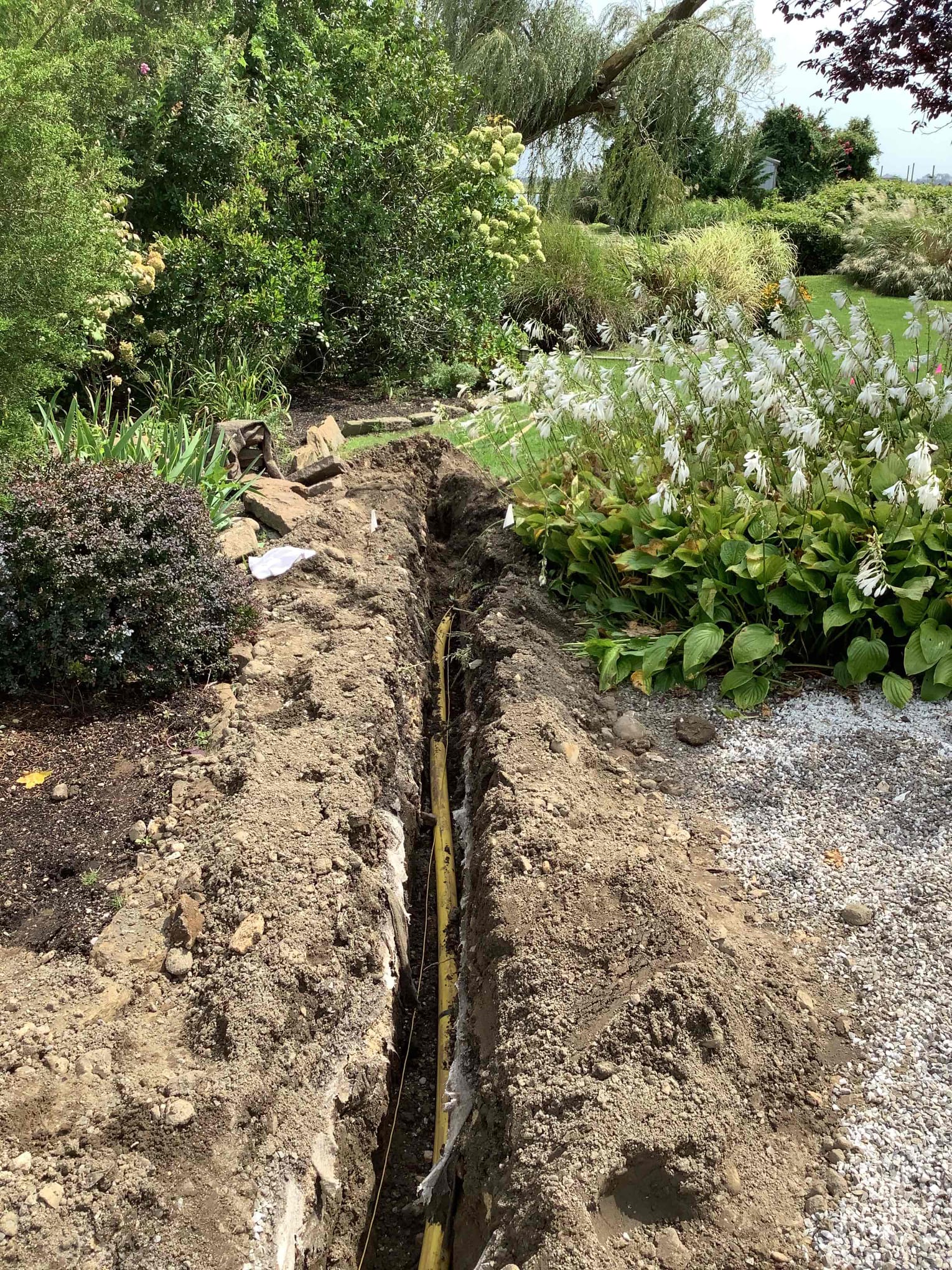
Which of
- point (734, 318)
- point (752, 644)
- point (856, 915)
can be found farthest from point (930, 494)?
point (734, 318)

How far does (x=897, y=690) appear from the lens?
11.5ft

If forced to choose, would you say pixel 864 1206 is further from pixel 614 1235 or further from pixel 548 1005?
pixel 548 1005

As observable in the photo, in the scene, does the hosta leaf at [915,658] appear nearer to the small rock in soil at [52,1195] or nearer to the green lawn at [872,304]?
the small rock in soil at [52,1195]

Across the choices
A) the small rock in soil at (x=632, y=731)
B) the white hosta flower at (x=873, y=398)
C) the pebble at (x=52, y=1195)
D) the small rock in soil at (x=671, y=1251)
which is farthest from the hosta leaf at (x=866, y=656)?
the pebble at (x=52, y=1195)

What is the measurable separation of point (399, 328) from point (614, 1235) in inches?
297

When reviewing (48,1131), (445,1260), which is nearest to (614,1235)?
(445,1260)

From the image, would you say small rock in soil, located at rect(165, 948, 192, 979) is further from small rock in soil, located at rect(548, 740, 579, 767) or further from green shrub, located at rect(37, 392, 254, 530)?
green shrub, located at rect(37, 392, 254, 530)

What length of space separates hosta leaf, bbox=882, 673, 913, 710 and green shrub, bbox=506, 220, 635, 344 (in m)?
7.46

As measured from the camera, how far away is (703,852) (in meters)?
3.01

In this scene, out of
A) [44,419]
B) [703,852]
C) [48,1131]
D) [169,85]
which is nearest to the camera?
[48,1131]

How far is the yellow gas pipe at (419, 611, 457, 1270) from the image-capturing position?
2396 mm

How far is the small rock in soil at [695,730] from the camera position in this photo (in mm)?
3547

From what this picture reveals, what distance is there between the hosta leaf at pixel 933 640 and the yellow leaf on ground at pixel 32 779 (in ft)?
10.8

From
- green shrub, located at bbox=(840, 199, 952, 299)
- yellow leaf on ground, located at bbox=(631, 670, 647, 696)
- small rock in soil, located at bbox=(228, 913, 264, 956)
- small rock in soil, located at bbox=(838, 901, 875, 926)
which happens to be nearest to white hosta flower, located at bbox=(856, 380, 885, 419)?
yellow leaf on ground, located at bbox=(631, 670, 647, 696)
